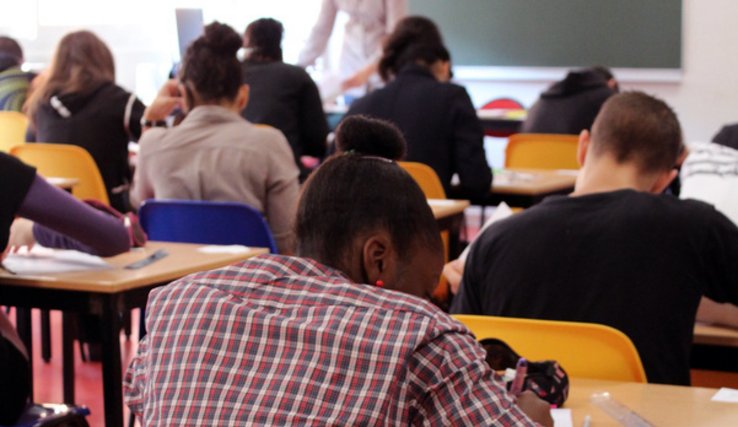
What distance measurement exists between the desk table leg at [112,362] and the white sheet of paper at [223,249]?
53 centimetres

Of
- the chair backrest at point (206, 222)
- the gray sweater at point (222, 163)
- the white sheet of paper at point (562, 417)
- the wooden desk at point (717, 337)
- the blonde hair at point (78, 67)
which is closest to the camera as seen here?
the white sheet of paper at point (562, 417)

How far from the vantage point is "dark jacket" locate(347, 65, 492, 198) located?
5223mm

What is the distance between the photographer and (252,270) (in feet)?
4.87

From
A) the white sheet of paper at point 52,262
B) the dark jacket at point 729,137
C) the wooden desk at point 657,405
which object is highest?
the dark jacket at point 729,137

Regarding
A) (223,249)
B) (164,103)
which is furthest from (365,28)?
(223,249)

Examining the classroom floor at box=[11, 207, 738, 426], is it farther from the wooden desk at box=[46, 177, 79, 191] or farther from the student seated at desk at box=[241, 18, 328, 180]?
the student seated at desk at box=[241, 18, 328, 180]

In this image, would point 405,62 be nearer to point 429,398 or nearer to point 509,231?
point 509,231

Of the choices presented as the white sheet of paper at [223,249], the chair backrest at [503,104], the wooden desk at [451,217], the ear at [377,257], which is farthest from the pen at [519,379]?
the chair backrest at [503,104]

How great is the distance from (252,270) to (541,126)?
5.15 m

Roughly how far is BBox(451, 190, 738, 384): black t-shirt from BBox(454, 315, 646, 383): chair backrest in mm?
314

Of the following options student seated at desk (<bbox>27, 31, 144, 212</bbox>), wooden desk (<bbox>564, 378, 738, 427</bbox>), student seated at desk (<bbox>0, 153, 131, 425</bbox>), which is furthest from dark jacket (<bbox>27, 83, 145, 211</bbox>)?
wooden desk (<bbox>564, 378, 738, 427</bbox>)

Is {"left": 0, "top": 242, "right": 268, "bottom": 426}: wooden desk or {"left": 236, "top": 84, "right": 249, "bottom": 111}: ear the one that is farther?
{"left": 236, "top": 84, "right": 249, "bottom": 111}: ear

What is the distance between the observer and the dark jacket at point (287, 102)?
6.07 metres

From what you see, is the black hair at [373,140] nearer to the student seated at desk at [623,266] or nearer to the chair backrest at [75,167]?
the student seated at desk at [623,266]
